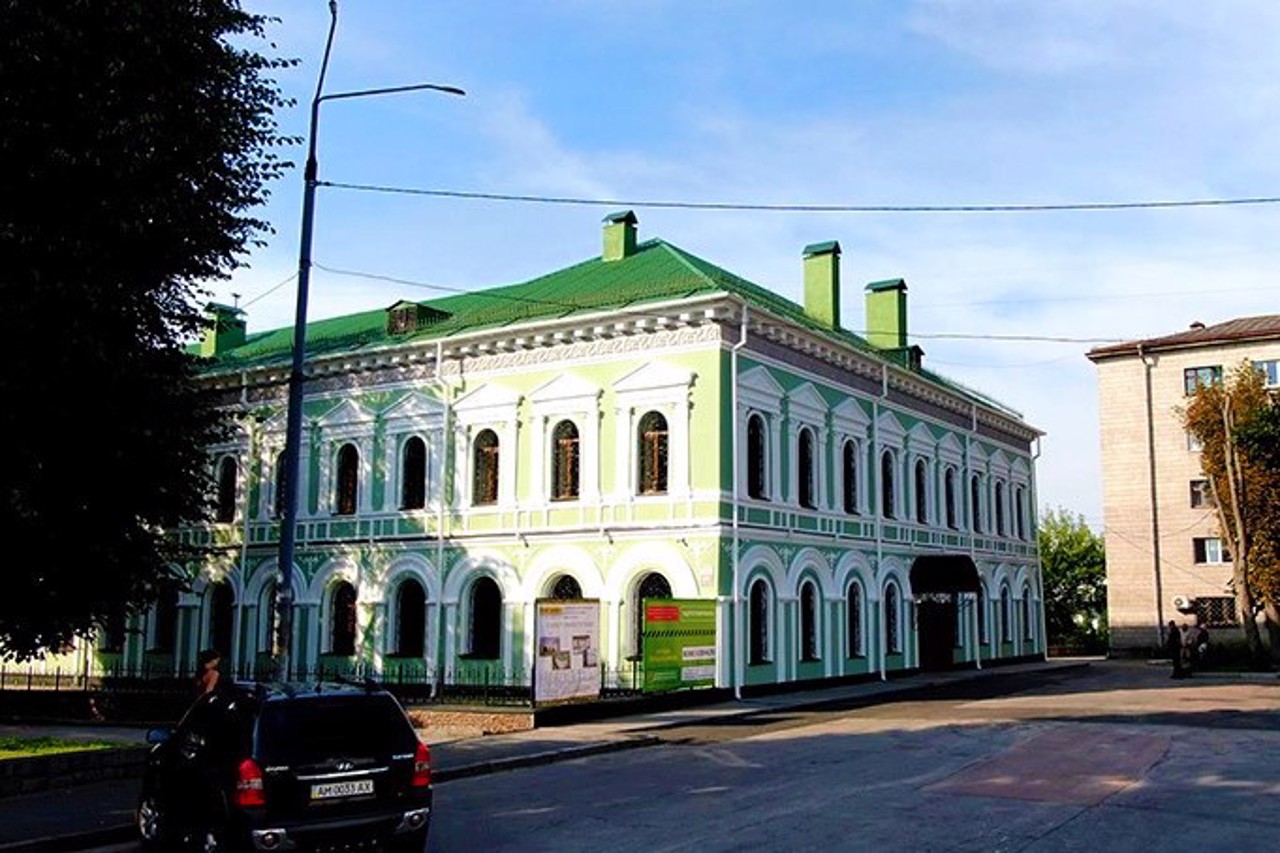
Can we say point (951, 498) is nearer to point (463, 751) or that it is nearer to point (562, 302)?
point (562, 302)

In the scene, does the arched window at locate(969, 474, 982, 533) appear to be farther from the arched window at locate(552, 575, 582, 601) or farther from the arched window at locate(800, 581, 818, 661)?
the arched window at locate(552, 575, 582, 601)

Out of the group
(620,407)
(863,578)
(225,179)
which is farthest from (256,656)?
(225,179)

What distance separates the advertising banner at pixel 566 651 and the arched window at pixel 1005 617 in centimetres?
2325

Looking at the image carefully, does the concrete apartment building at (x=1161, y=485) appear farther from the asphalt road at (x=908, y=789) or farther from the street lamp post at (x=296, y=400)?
the street lamp post at (x=296, y=400)

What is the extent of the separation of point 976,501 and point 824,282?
36.4 ft

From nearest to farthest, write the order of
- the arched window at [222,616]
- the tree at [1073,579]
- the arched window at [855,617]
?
the arched window at [855,617] < the arched window at [222,616] < the tree at [1073,579]

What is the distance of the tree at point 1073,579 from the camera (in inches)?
3004

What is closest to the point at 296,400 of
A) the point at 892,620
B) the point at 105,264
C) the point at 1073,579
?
the point at 105,264

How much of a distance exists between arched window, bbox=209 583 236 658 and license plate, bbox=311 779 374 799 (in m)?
27.1

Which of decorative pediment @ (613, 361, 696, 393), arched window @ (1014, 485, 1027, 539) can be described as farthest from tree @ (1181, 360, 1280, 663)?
decorative pediment @ (613, 361, 696, 393)

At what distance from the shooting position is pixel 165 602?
3609cm

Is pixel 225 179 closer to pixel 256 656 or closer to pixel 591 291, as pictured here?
pixel 591 291

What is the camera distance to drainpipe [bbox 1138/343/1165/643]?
51.9 metres

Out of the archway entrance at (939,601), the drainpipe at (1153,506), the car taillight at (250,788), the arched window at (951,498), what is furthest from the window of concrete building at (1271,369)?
the car taillight at (250,788)
